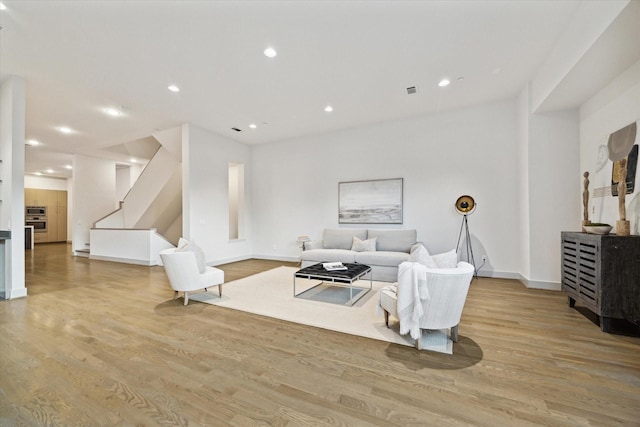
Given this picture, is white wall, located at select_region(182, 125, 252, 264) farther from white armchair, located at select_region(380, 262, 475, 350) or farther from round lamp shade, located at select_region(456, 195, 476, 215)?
round lamp shade, located at select_region(456, 195, 476, 215)

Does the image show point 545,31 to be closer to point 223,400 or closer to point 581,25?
point 581,25

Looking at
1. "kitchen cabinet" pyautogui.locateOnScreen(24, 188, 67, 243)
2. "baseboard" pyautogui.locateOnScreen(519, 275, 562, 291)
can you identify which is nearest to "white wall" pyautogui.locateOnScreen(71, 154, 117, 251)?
"kitchen cabinet" pyautogui.locateOnScreen(24, 188, 67, 243)

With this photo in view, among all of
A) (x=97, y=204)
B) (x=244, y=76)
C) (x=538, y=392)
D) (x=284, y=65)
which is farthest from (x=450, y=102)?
(x=97, y=204)

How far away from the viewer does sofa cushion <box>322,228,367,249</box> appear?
5.94m

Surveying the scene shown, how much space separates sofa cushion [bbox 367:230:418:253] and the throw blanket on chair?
315cm

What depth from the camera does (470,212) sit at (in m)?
5.27

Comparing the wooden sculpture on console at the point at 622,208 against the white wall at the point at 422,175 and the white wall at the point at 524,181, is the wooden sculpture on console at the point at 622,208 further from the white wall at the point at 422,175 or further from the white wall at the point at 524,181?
A: the white wall at the point at 422,175

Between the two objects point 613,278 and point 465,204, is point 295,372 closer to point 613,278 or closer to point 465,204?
point 613,278

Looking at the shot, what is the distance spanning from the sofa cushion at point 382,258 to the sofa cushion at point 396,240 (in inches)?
12.1

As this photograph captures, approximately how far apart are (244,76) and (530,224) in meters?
5.28

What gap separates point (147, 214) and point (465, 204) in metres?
8.63

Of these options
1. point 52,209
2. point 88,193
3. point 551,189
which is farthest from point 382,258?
point 52,209

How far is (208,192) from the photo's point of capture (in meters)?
6.48

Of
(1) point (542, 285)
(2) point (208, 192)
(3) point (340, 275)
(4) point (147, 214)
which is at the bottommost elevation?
(1) point (542, 285)
